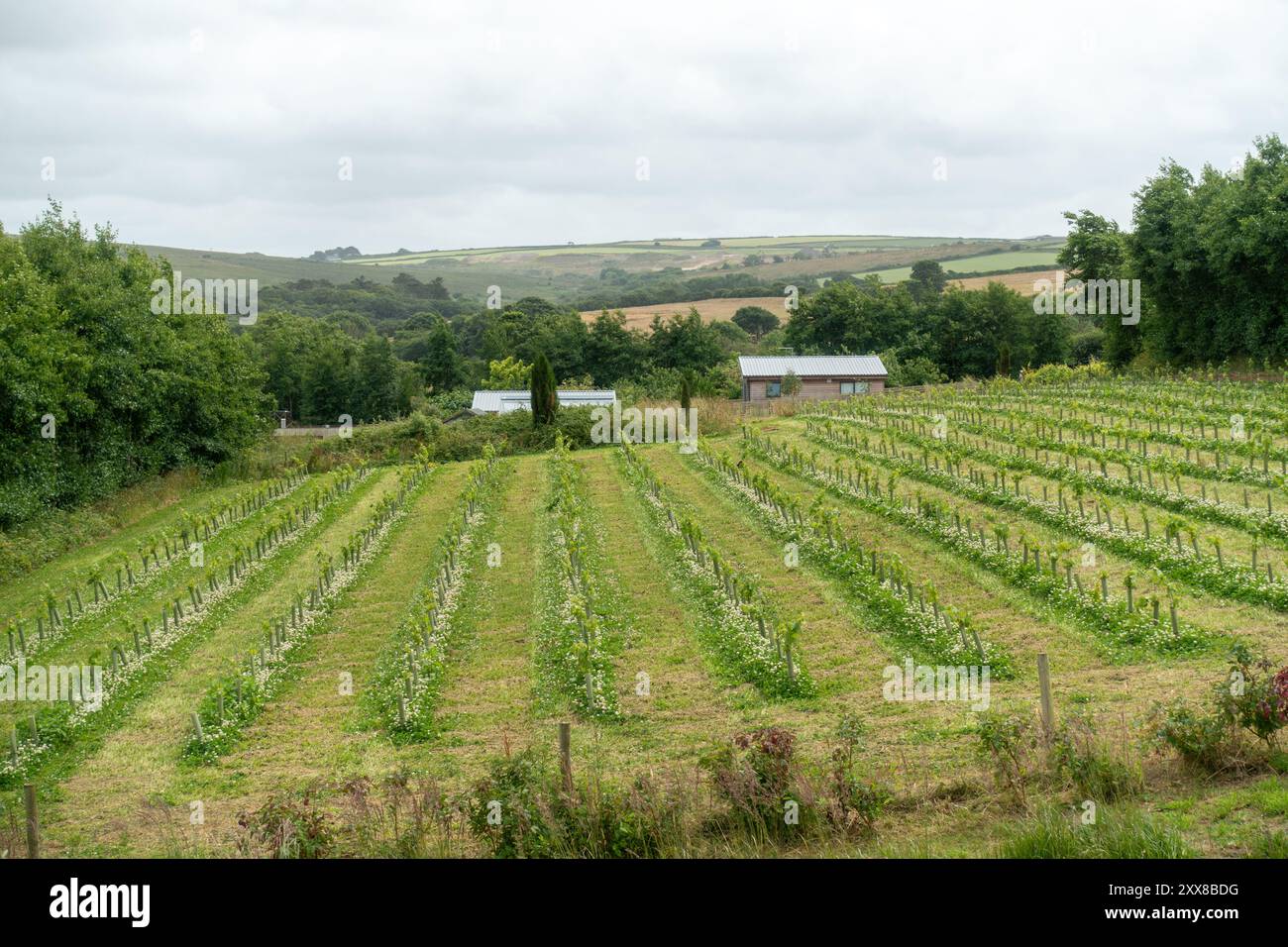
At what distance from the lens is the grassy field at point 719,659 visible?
9.57 meters

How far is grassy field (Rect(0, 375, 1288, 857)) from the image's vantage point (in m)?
9.57

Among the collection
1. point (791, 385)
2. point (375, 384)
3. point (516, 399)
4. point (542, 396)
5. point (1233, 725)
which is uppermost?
point (375, 384)

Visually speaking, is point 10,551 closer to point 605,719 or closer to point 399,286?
point 605,719
